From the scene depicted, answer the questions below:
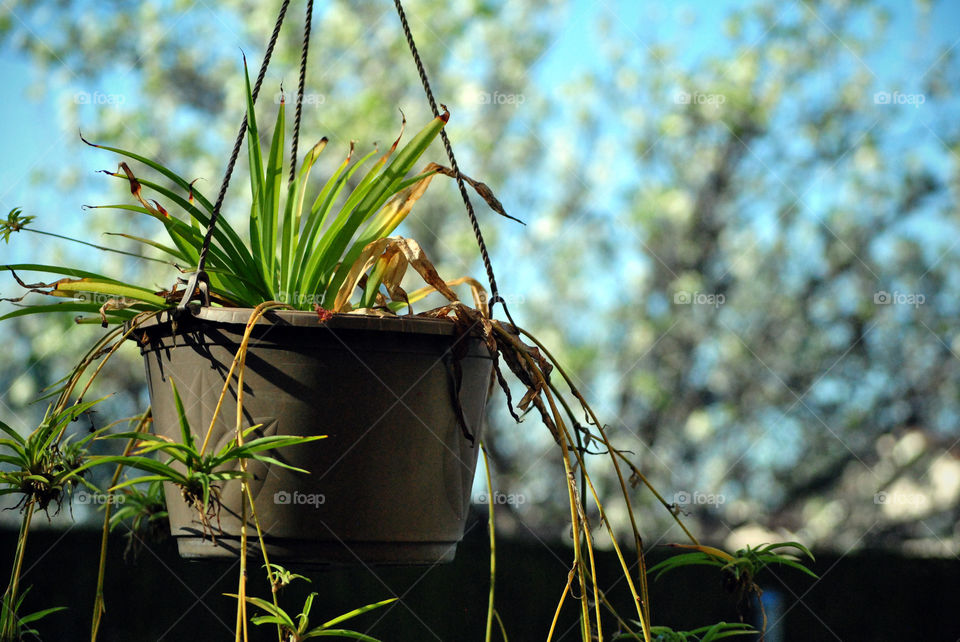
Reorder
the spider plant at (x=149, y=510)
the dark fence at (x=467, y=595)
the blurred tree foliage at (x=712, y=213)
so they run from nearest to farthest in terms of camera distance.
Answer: the spider plant at (x=149, y=510)
the dark fence at (x=467, y=595)
the blurred tree foliage at (x=712, y=213)

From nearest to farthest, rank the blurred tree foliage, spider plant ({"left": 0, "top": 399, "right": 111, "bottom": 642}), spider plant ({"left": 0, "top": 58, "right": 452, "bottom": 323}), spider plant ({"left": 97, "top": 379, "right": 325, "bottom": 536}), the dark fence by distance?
1. spider plant ({"left": 97, "top": 379, "right": 325, "bottom": 536})
2. spider plant ({"left": 0, "top": 399, "right": 111, "bottom": 642})
3. spider plant ({"left": 0, "top": 58, "right": 452, "bottom": 323})
4. the dark fence
5. the blurred tree foliage

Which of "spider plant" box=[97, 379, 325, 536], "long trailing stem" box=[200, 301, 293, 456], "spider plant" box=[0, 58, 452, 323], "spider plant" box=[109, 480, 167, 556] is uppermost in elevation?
"spider plant" box=[0, 58, 452, 323]

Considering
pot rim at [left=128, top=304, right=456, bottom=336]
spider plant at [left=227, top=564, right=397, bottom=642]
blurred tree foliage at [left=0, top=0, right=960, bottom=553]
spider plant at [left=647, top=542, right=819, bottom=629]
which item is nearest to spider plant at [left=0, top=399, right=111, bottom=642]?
pot rim at [left=128, top=304, right=456, bottom=336]

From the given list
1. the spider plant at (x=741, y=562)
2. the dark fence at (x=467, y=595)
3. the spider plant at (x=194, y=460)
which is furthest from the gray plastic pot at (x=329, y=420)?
the dark fence at (x=467, y=595)

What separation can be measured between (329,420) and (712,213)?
5.34 m

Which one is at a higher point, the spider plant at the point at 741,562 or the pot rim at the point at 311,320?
the pot rim at the point at 311,320

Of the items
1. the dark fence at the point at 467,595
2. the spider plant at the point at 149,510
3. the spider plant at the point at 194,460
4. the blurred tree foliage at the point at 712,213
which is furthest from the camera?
the blurred tree foliage at the point at 712,213

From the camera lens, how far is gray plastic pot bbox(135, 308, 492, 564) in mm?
948

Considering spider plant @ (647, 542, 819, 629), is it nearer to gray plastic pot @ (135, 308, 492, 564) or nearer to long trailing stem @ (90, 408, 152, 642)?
gray plastic pot @ (135, 308, 492, 564)

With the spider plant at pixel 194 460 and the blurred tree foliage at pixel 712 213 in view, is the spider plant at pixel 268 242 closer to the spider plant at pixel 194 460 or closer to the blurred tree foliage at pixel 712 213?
the spider plant at pixel 194 460

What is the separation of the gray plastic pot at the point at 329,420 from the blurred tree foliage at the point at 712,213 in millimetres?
4512

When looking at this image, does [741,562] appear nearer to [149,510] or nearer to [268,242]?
[268,242]

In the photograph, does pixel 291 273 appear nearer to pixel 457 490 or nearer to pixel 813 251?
pixel 457 490

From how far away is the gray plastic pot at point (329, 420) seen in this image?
3.11 feet
